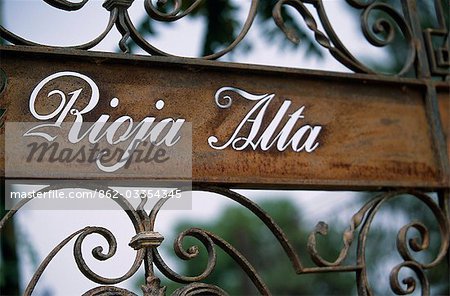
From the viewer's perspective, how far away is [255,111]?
1.45 meters

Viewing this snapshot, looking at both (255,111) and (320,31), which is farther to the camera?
(320,31)

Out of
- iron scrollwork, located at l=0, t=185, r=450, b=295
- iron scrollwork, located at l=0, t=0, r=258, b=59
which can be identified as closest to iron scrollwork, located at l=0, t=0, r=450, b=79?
iron scrollwork, located at l=0, t=0, r=258, b=59

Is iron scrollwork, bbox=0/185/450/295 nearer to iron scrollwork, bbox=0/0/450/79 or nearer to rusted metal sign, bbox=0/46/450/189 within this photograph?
rusted metal sign, bbox=0/46/450/189

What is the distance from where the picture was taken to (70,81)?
1317 mm

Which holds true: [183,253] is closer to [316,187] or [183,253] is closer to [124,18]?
[316,187]

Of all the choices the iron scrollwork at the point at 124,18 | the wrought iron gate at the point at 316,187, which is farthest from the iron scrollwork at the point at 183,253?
the iron scrollwork at the point at 124,18

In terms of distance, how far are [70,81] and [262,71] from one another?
0.34 meters

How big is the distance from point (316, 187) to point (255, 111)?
0.17 m

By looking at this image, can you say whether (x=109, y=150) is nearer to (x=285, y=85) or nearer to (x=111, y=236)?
(x=111, y=236)

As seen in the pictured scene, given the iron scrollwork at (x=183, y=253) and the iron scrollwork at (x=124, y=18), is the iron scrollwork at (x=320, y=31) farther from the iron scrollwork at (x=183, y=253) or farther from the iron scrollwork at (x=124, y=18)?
the iron scrollwork at (x=183, y=253)

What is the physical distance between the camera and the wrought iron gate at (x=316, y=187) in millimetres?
1280

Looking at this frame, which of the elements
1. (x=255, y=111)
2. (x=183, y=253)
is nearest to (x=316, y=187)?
(x=255, y=111)

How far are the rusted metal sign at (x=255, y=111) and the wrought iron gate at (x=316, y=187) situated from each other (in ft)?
0.04

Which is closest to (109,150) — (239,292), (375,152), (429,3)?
(375,152)
